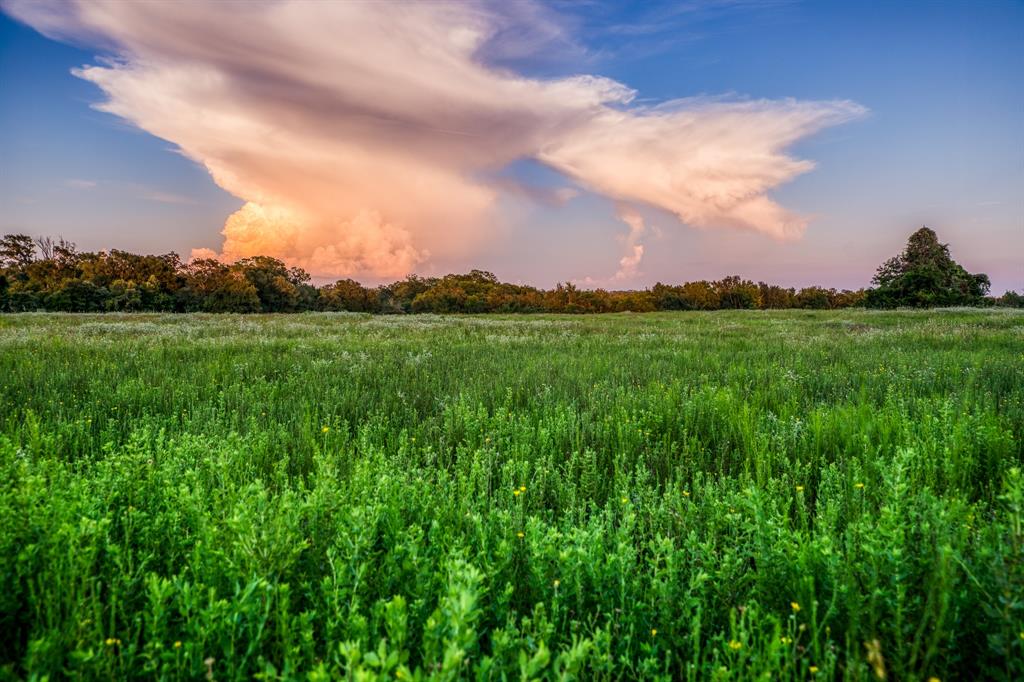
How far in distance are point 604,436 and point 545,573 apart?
2895 millimetres

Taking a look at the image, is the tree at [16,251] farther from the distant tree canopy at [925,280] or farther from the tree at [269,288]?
the distant tree canopy at [925,280]

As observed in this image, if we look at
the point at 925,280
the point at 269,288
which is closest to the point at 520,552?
the point at 925,280

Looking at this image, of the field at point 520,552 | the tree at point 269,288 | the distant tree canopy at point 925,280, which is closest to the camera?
the field at point 520,552

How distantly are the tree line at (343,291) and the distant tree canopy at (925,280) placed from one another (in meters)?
→ 0.12

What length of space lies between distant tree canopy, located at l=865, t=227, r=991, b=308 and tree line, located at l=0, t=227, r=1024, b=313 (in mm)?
120

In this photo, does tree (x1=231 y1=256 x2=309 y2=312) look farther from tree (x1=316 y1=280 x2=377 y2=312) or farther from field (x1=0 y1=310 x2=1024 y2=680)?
field (x1=0 y1=310 x2=1024 y2=680)

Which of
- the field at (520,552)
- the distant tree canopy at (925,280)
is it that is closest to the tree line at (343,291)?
the distant tree canopy at (925,280)

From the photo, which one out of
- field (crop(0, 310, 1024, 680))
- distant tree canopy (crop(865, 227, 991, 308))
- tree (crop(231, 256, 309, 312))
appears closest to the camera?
field (crop(0, 310, 1024, 680))

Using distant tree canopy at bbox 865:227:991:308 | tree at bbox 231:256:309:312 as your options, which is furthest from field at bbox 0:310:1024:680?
tree at bbox 231:256:309:312

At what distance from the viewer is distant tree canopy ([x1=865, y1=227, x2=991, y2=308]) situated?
5822 centimetres

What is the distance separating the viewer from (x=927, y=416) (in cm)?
470

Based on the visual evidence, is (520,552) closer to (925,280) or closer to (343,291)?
(925,280)

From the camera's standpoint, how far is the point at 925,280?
5862cm

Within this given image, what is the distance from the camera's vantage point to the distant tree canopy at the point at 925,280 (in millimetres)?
58219
